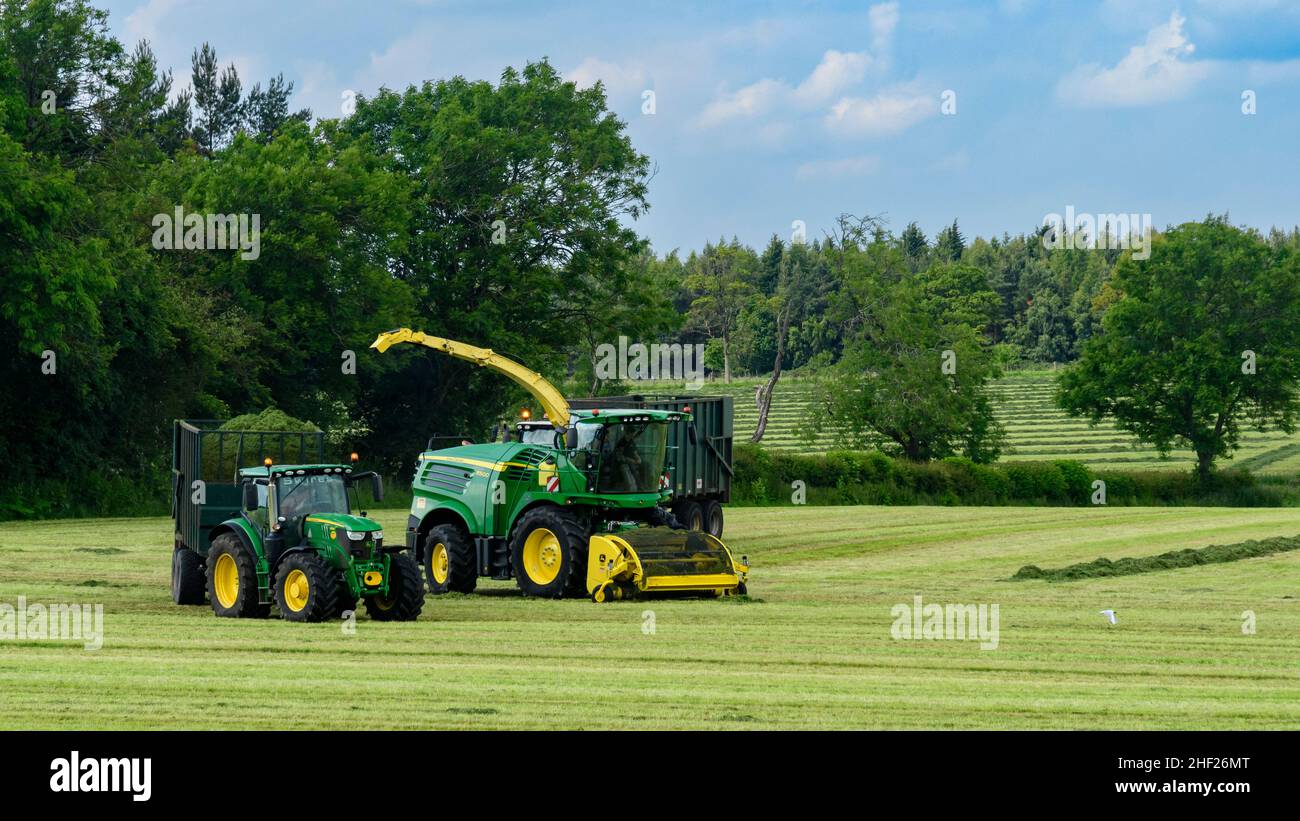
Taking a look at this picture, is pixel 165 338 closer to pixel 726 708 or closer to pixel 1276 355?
Result: pixel 726 708

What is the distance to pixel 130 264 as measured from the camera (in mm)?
43812

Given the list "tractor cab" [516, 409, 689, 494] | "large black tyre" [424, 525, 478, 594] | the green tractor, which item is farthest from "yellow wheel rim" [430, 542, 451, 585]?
the green tractor

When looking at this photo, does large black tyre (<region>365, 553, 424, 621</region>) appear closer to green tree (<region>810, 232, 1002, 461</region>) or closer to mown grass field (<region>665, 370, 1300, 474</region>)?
green tree (<region>810, 232, 1002, 461</region>)

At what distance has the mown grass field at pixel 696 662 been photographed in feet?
40.1

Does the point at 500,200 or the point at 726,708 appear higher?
the point at 500,200

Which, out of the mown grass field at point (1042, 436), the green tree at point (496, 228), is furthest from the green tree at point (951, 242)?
the green tree at point (496, 228)

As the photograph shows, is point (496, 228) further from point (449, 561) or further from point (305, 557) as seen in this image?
point (305, 557)

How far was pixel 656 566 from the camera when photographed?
21438mm

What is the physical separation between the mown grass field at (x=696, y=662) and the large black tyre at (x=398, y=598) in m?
0.47

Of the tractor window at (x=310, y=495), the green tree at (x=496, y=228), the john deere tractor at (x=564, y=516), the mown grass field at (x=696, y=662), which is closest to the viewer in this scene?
the mown grass field at (x=696, y=662)

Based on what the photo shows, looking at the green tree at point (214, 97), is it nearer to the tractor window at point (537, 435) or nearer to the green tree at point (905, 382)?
the green tree at point (905, 382)

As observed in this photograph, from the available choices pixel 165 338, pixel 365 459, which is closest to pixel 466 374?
pixel 365 459
